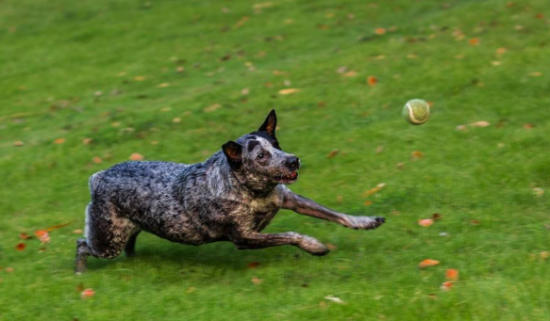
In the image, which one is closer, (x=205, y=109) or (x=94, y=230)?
(x=94, y=230)

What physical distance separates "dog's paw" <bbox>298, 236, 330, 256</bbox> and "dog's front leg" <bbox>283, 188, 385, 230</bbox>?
1.19ft

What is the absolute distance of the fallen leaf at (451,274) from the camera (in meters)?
7.35

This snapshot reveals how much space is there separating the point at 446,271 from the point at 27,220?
6065 mm

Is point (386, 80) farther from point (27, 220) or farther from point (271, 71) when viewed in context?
point (27, 220)

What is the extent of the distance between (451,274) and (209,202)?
249 cm

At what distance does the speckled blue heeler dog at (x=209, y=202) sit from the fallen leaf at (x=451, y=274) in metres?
1.07

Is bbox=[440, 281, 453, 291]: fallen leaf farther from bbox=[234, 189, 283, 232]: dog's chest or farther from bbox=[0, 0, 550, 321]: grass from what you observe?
bbox=[234, 189, 283, 232]: dog's chest

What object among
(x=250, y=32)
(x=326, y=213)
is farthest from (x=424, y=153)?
(x=250, y=32)

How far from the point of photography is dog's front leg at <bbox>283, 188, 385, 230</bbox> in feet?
27.3

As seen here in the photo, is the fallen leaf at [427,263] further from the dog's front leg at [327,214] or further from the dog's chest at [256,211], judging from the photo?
the dog's chest at [256,211]

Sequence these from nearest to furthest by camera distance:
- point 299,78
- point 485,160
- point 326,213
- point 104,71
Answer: point 326,213 → point 485,160 → point 299,78 → point 104,71

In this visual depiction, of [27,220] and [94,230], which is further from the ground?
[94,230]

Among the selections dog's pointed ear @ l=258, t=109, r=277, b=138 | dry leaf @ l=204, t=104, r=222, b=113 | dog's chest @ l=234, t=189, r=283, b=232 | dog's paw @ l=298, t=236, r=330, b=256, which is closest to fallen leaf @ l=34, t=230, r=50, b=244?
dog's chest @ l=234, t=189, r=283, b=232

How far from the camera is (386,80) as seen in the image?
50.2 feet
